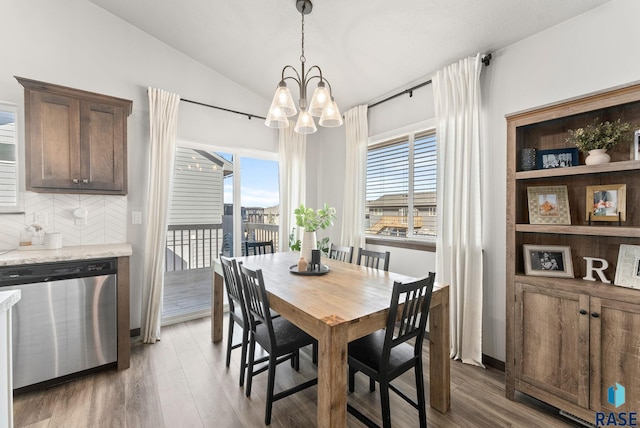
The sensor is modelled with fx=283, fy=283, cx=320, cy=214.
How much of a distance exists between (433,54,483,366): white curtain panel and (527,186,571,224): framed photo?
0.44 m

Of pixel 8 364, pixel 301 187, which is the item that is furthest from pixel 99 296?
pixel 301 187

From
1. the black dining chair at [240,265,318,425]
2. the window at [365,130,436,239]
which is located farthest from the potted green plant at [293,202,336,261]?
the window at [365,130,436,239]

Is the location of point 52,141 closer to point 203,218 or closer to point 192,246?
point 203,218

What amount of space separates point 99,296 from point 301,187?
2684 mm

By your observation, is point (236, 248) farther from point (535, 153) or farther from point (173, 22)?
point (535, 153)

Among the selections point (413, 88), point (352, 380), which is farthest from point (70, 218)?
point (413, 88)

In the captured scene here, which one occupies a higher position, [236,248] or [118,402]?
[236,248]

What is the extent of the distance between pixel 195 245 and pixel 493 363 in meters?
3.51

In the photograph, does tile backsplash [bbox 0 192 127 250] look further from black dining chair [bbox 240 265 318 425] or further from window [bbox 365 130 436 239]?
window [bbox 365 130 436 239]

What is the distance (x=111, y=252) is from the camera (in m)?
2.35

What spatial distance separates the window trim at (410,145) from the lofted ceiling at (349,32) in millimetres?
475

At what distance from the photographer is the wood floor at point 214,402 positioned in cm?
181

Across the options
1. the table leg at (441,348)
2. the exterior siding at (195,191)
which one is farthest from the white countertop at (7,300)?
the exterior siding at (195,191)

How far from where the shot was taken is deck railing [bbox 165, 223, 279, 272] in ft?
11.8
